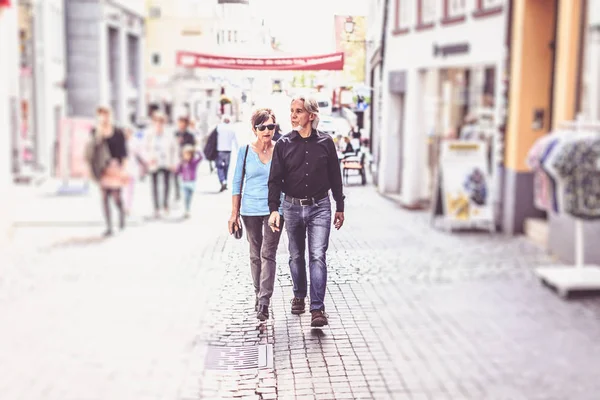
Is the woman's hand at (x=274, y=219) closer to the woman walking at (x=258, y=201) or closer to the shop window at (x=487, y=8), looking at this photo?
the woman walking at (x=258, y=201)

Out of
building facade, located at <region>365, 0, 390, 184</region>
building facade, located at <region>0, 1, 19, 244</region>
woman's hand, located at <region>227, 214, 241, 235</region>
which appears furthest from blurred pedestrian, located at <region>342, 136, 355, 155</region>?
building facade, located at <region>0, 1, 19, 244</region>

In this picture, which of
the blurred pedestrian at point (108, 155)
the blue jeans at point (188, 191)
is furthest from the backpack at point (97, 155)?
the blue jeans at point (188, 191)

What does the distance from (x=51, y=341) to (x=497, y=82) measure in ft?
6.16

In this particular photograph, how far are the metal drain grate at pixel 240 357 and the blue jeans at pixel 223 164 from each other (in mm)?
198

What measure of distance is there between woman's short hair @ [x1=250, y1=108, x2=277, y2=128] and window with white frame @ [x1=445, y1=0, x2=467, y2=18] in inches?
7.0

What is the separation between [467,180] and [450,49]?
0.11 meters

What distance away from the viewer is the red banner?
0.77 m

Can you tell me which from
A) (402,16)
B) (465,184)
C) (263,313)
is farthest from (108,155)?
(465,184)

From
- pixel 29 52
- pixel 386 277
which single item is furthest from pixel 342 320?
pixel 29 52

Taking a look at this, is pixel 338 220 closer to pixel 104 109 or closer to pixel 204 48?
pixel 204 48

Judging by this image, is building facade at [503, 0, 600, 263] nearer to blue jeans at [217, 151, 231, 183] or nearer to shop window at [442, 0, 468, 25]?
shop window at [442, 0, 468, 25]

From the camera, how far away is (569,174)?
591 millimetres

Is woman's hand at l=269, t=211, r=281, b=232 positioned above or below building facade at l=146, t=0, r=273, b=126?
below

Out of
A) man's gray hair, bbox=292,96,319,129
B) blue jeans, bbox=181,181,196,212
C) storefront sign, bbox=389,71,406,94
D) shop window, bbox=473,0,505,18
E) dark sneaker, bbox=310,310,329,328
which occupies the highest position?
shop window, bbox=473,0,505,18
